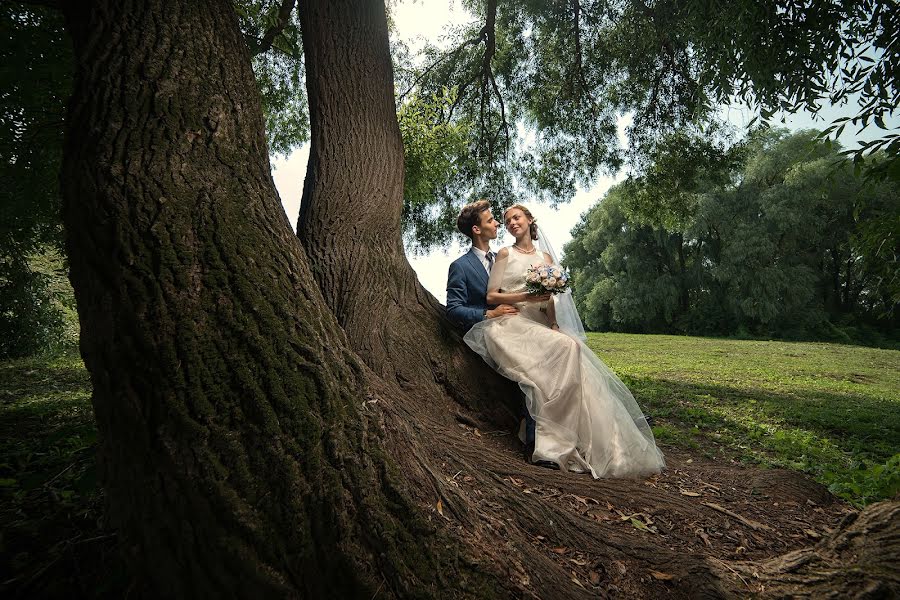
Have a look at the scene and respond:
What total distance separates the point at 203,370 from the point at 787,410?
353 inches

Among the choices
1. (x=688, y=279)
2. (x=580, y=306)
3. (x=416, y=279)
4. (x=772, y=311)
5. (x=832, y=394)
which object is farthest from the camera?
(x=580, y=306)

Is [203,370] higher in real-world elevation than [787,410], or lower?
higher

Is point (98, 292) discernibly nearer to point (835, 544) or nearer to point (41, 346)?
point (835, 544)

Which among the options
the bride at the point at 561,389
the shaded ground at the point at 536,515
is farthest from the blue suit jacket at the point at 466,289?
the shaded ground at the point at 536,515

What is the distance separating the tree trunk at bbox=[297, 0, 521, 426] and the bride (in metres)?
0.35

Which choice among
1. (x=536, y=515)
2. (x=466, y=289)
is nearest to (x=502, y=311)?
(x=466, y=289)

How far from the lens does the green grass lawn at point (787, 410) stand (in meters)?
5.24

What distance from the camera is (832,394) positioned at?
9820mm

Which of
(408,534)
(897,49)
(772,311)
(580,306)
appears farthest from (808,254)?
(408,534)

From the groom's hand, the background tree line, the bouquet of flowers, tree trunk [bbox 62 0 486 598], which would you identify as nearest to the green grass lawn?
the bouquet of flowers

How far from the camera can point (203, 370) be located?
174 centimetres

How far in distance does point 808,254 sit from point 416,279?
116ft

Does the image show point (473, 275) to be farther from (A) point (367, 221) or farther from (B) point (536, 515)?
(B) point (536, 515)

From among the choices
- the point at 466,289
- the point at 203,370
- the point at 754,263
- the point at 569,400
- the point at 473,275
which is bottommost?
the point at 569,400
